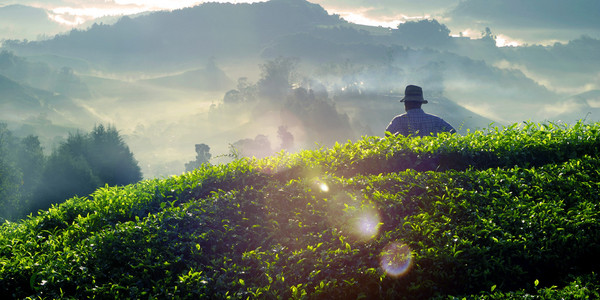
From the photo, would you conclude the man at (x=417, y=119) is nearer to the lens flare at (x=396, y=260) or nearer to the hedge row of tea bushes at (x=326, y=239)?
the hedge row of tea bushes at (x=326, y=239)

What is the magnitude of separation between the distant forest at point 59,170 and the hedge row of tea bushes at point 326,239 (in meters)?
38.5

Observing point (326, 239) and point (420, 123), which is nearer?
point (326, 239)

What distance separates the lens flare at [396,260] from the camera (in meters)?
5.31

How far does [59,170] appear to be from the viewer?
150 ft

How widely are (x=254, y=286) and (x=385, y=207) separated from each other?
250 cm

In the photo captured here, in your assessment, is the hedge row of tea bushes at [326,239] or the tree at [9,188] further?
the tree at [9,188]

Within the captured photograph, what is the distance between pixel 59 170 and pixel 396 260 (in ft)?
160

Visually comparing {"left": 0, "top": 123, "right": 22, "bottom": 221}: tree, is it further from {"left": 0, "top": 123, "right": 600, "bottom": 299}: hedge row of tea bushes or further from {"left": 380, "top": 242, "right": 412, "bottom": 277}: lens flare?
{"left": 380, "top": 242, "right": 412, "bottom": 277}: lens flare

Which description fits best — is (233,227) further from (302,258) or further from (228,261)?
(302,258)

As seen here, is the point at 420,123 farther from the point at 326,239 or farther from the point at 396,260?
the point at 396,260

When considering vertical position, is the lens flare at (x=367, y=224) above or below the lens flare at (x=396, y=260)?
above

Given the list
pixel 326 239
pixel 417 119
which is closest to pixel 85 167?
pixel 417 119

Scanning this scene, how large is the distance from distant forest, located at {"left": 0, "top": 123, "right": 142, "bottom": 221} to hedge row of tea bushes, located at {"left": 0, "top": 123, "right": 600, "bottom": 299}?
1515 inches

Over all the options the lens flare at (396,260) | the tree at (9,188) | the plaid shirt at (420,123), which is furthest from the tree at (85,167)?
the lens flare at (396,260)
